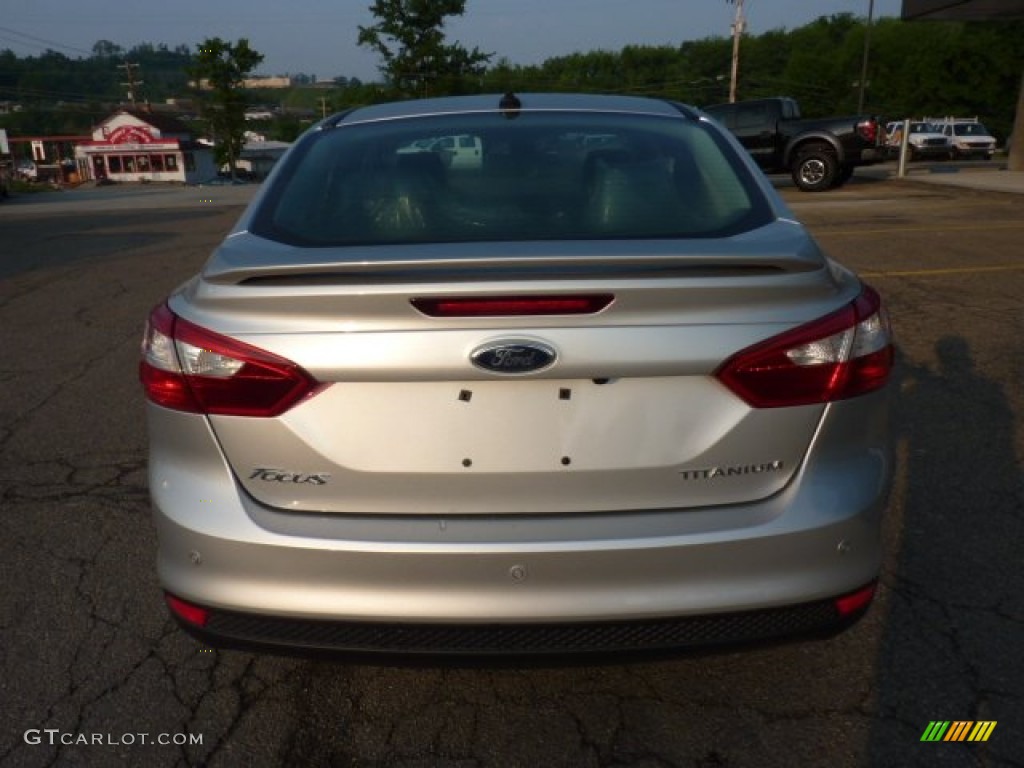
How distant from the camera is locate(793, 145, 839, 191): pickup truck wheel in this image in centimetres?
1831

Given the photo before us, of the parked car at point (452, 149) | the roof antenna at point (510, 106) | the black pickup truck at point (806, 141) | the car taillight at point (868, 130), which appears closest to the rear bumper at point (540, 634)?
the parked car at point (452, 149)

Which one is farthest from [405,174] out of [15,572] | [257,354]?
[15,572]

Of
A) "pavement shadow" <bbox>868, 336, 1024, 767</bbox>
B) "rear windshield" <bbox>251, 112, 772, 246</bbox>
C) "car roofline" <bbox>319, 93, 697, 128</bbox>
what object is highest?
"car roofline" <bbox>319, 93, 697, 128</bbox>

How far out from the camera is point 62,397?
523 centimetres

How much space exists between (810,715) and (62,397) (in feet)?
15.2

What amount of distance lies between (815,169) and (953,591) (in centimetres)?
1726

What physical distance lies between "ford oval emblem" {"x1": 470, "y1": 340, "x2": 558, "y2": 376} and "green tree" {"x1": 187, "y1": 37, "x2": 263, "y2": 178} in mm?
61264

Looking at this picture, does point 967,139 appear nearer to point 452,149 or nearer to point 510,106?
point 510,106

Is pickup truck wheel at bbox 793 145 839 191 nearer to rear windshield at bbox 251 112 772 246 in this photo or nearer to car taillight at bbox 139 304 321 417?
rear windshield at bbox 251 112 772 246

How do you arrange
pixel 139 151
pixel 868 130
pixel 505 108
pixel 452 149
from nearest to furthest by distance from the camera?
pixel 452 149, pixel 505 108, pixel 868 130, pixel 139 151

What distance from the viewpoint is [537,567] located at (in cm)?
190

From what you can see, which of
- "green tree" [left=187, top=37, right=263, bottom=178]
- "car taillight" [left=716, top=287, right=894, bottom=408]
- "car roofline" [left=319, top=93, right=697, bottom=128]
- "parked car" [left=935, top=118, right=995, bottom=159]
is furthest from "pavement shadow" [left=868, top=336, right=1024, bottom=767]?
"green tree" [left=187, top=37, right=263, bottom=178]

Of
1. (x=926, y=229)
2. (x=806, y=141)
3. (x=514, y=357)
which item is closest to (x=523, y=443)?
(x=514, y=357)

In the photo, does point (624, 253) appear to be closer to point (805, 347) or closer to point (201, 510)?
point (805, 347)
